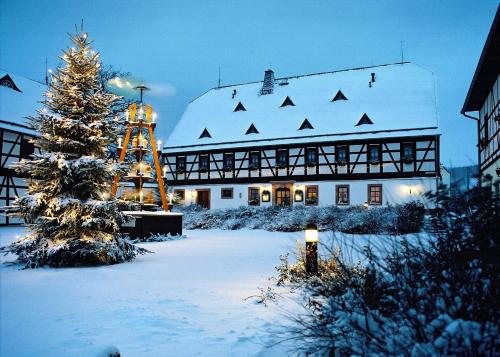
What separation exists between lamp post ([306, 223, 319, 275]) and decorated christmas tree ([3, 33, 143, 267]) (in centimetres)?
476

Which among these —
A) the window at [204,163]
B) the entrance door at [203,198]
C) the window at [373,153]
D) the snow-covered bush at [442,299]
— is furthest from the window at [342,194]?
the snow-covered bush at [442,299]

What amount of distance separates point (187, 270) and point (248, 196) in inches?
817

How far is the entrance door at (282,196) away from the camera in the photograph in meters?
27.6

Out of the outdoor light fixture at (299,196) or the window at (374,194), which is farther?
the outdoor light fixture at (299,196)

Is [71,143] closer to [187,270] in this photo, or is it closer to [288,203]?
[187,270]

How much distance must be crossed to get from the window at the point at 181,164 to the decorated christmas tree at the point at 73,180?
22.5 m

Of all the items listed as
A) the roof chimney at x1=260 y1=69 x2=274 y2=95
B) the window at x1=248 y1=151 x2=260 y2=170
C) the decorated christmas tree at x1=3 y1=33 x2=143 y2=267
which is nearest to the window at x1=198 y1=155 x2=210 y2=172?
the window at x1=248 y1=151 x2=260 y2=170

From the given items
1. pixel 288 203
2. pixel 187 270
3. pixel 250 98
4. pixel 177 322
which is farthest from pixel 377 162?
pixel 177 322

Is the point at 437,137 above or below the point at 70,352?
above

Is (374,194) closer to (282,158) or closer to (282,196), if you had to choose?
(282,196)

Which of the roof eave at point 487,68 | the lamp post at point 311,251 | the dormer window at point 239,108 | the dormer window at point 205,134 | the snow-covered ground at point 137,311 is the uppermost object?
the dormer window at point 239,108

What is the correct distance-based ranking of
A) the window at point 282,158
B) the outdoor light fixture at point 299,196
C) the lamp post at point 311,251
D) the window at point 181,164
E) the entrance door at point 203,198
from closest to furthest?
1. the lamp post at point 311,251
2. the outdoor light fixture at point 299,196
3. the window at point 282,158
4. the entrance door at point 203,198
5. the window at point 181,164

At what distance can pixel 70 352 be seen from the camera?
3.44 metres

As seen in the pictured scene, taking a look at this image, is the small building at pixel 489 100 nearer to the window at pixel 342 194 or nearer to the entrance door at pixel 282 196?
the window at pixel 342 194
